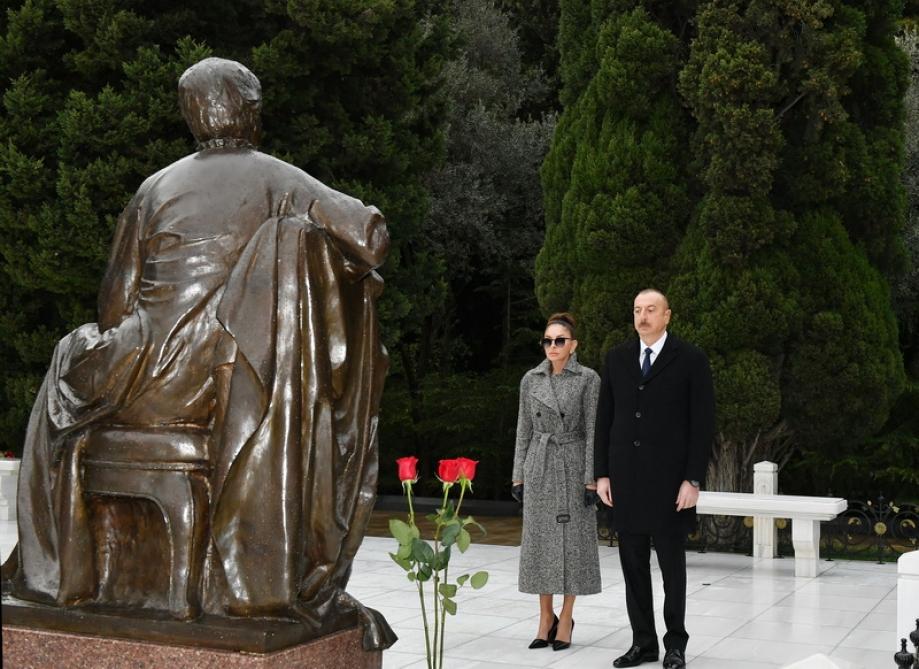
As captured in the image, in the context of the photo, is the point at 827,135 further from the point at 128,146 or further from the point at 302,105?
the point at 128,146

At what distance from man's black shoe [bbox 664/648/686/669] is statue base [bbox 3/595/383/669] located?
97.8 inches

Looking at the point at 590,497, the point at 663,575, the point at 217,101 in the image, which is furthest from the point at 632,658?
the point at 217,101

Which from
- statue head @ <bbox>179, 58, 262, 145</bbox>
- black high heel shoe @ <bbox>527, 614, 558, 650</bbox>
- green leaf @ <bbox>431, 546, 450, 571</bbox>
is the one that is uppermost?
statue head @ <bbox>179, 58, 262, 145</bbox>

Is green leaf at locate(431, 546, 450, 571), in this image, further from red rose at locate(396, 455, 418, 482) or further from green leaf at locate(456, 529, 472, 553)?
red rose at locate(396, 455, 418, 482)

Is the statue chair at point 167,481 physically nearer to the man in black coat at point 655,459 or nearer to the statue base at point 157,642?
the statue base at point 157,642

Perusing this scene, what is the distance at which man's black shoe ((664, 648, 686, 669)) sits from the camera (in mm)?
6078

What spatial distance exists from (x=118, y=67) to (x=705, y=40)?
5906mm

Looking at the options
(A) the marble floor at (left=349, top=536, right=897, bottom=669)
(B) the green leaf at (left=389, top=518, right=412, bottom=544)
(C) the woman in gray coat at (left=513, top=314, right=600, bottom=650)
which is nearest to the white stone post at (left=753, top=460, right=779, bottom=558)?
(A) the marble floor at (left=349, top=536, right=897, bottom=669)

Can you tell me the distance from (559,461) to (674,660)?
123 cm

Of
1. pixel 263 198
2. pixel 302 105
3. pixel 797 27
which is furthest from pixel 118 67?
pixel 263 198


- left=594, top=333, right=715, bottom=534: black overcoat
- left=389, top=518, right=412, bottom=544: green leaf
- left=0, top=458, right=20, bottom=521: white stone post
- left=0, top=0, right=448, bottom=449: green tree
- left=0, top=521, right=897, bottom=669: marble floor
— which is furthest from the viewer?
left=0, top=458, right=20, bottom=521: white stone post

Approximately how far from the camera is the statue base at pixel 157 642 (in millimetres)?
3693

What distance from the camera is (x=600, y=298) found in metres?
12.2

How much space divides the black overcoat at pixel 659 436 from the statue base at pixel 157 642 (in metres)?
2.30
